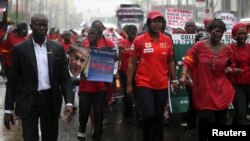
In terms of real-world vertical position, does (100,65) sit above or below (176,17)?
below

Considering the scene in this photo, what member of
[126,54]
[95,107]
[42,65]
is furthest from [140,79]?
[126,54]

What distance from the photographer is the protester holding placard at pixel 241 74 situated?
761cm

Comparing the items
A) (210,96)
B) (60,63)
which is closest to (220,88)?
(210,96)

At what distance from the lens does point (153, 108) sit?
22.5 feet

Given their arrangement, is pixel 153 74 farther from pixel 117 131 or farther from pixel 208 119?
pixel 117 131

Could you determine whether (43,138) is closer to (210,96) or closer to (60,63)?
(60,63)

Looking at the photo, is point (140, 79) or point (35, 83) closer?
point (35, 83)

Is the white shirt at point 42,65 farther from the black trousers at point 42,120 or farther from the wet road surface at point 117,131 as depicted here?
the wet road surface at point 117,131

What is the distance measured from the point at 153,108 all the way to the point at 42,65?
5.47 feet

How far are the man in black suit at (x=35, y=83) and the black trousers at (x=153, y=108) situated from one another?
121cm

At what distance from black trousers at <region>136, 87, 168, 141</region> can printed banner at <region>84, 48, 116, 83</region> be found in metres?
1.48

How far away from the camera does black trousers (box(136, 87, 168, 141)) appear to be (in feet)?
22.4

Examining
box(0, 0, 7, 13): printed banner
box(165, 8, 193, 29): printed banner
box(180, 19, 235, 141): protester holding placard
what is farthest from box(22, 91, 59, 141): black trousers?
box(0, 0, 7, 13): printed banner

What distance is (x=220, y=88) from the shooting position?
21.1 ft
